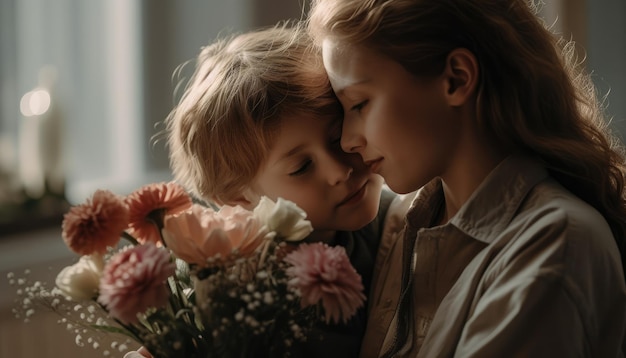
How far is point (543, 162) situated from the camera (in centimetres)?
122

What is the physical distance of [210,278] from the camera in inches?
40.3

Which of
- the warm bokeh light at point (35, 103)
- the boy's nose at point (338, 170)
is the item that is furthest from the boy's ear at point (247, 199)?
the warm bokeh light at point (35, 103)

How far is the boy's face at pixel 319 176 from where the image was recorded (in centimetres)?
136

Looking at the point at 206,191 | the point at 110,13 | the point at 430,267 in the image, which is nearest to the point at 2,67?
the point at 110,13

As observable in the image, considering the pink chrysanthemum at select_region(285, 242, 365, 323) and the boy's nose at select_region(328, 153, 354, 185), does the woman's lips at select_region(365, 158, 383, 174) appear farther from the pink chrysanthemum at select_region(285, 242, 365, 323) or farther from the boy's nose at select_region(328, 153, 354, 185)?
the pink chrysanthemum at select_region(285, 242, 365, 323)

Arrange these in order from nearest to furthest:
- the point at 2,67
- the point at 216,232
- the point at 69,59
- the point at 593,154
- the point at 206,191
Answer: the point at 216,232
the point at 593,154
the point at 206,191
the point at 2,67
the point at 69,59

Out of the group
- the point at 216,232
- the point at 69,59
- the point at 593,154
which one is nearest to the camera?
the point at 216,232

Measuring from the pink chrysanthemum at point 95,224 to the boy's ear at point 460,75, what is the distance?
Answer: 18.4 inches

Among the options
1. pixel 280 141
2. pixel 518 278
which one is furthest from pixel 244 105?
pixel 518 278

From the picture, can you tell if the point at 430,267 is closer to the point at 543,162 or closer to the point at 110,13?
the point at 543,162

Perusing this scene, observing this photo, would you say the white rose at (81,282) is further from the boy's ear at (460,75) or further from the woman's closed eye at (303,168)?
the boy's ear at (460,75)

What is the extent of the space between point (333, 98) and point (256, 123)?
12 cm

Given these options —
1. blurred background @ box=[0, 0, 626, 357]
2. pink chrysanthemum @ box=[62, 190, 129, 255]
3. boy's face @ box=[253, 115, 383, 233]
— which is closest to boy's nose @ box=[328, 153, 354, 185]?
boy's face @ box=[253, 115, 383, 233]

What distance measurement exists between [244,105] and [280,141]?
0.08 meters
